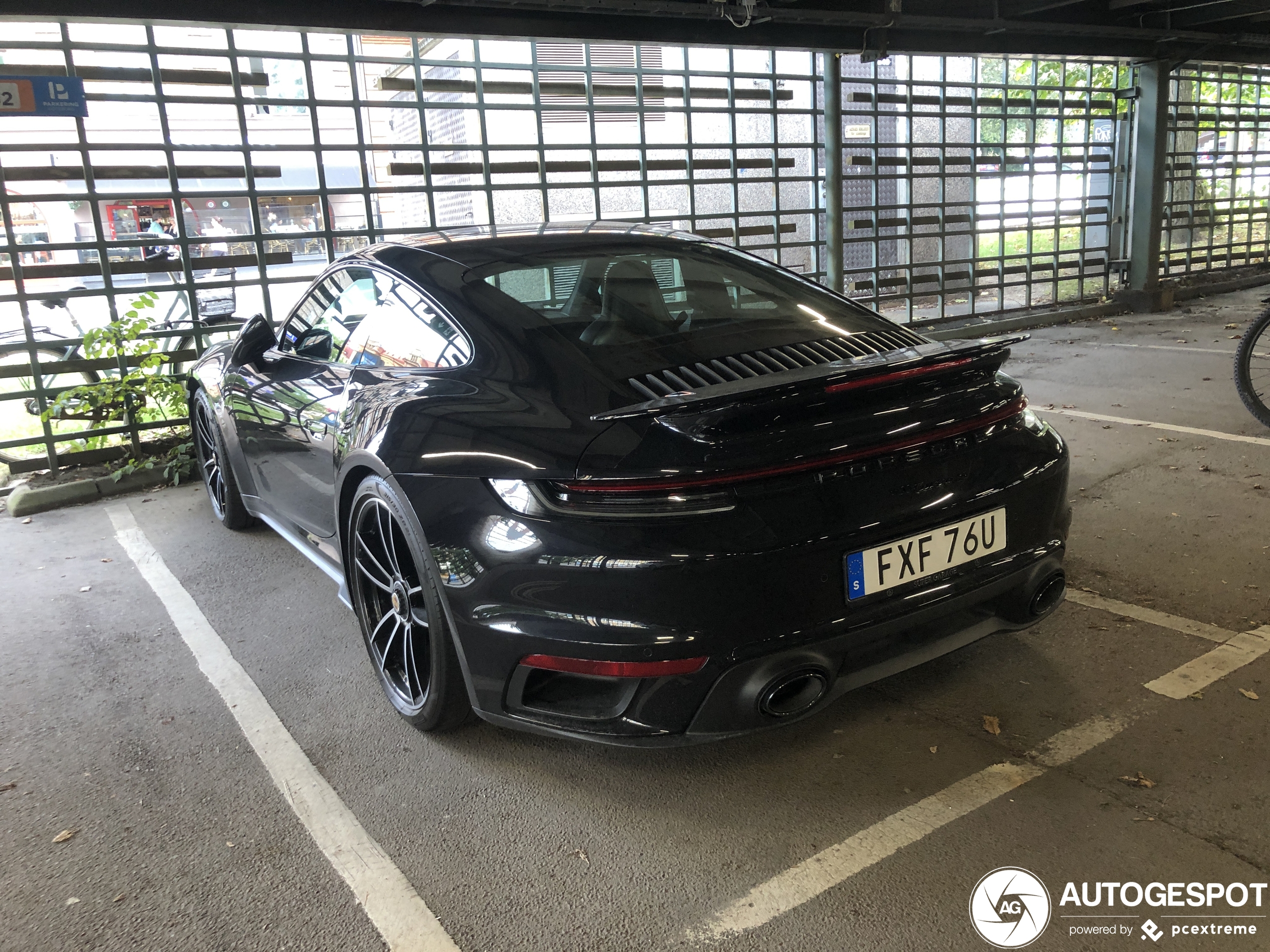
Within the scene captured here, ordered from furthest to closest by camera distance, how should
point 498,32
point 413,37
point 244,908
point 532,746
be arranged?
point 413,37, point 498,32, point 532,746, point 244,908

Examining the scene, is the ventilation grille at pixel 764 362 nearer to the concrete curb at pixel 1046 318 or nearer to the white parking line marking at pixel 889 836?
the white parking line marking at pixel 889 836

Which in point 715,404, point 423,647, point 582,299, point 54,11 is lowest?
point 423,647

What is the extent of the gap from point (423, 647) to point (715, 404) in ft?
3.72

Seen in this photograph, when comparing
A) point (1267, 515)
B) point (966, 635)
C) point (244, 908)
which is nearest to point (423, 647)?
point (244, 908)

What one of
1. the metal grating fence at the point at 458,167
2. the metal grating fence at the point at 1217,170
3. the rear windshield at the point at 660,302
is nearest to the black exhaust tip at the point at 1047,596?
the rear windshield at the point at 660,302

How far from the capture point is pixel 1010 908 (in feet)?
5.90

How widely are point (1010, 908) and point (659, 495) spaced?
107 centimetres

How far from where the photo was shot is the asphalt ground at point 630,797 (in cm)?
187

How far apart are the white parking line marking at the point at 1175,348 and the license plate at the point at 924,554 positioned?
22.5 feet

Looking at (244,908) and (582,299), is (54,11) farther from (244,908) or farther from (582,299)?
(244,908)

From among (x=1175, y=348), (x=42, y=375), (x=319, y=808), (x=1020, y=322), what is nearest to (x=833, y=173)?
(x=1020, y=322)

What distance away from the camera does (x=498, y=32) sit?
617cm

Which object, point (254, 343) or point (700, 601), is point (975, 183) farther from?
point (700, 601)

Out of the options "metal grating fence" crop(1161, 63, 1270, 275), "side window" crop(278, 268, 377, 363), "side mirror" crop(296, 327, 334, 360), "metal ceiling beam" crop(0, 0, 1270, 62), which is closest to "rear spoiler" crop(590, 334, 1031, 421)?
"side window" crop(278, 268, 377, 363)
